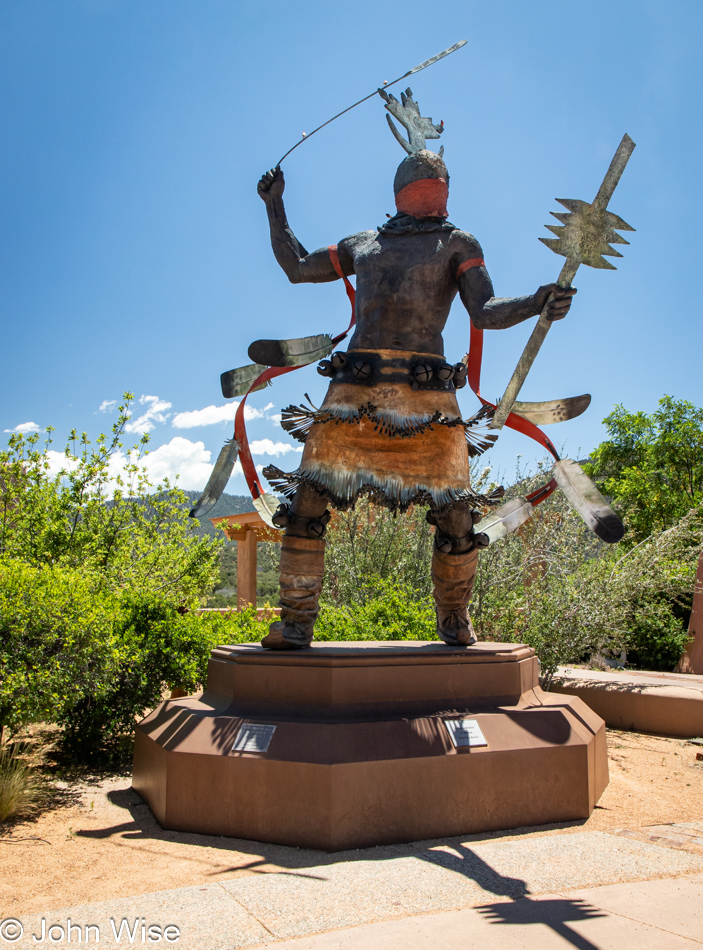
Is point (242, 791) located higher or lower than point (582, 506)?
lower

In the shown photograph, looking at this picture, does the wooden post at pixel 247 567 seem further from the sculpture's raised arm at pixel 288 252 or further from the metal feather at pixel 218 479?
the sculpture's raised arm at pixel 288 252

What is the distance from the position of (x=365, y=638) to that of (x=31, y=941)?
12.8 ft

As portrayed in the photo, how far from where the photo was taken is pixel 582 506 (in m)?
4.11

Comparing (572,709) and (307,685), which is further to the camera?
(572,709)

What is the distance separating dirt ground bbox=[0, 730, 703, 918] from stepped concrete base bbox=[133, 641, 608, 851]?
9 cm

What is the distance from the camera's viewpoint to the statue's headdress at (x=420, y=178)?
13.5ft

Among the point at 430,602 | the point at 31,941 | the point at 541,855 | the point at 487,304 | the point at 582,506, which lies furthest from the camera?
the point at 430,602

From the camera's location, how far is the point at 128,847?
10.4 ft

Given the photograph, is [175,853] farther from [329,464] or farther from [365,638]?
[365,638]

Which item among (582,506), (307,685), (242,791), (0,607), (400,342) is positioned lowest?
(242,791)

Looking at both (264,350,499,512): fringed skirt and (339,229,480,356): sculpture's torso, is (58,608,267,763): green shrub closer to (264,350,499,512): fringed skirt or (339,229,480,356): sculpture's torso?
(264,350,499,512): fringed skirt

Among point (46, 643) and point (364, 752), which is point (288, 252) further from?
point (364, 752)

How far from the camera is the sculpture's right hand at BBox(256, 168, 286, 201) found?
4258mm

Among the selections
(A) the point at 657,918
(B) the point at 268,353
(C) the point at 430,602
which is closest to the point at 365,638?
(C) the point at 430,602
